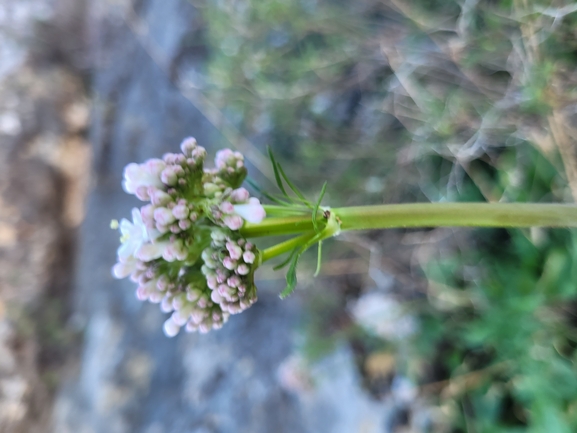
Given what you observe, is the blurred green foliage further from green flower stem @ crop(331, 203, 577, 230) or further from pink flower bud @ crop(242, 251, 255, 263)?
pink flower bud @ crop(242, 251, 255, 263)

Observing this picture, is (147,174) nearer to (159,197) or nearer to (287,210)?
(159,197)

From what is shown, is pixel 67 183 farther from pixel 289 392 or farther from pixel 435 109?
pixel 435 109

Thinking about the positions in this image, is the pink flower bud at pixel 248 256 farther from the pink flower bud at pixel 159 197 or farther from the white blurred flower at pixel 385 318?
the white blurred flower at pixel 385 318

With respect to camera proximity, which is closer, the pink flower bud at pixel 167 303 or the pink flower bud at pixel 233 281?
the pink flower bud at pixel 233 281

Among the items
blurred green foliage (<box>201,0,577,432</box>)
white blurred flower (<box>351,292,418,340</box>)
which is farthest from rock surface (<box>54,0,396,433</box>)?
blurred green foliage (<box>201,0,577,432</box>)

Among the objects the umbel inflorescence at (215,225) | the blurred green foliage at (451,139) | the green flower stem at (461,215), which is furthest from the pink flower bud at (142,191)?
the blurred green foliage at (451,139)

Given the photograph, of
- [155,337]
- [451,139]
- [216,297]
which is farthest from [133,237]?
[155,337]
